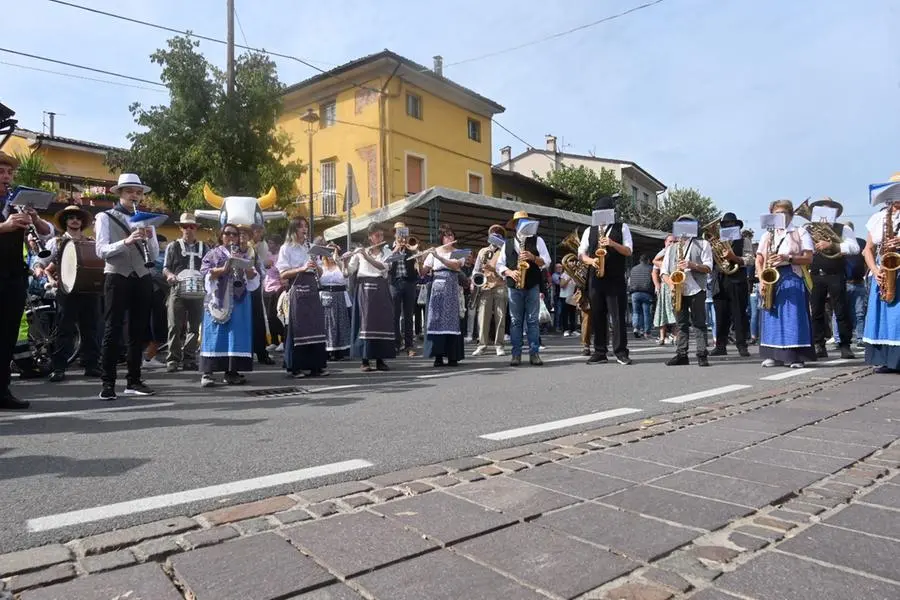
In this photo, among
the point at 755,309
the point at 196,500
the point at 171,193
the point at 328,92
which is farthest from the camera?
the point at 328,92

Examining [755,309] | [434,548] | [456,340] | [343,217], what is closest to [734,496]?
[434,548]

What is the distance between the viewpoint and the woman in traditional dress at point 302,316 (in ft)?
25.6

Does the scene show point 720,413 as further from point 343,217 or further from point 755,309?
point 343,217

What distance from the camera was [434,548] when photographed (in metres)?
2.31

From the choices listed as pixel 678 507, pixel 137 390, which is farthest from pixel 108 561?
pixel 137 390

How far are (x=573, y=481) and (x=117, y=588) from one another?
1.94m

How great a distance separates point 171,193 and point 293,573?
23.4m

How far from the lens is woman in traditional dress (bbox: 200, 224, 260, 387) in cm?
693

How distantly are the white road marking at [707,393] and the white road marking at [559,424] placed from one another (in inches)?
25.2

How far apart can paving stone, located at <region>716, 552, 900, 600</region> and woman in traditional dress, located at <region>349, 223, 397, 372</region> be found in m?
6.46

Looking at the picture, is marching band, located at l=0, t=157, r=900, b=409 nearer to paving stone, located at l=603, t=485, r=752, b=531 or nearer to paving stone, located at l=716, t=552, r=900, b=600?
paving stone, located at l=603, t=485, r=752, b=531

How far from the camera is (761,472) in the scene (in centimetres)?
327

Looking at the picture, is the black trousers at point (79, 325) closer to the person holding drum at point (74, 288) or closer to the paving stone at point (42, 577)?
the person holding drum at point (74, 288)

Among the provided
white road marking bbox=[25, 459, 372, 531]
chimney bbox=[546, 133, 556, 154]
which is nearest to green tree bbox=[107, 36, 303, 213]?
white road marking bbox=[25, 459, 372, 531]
